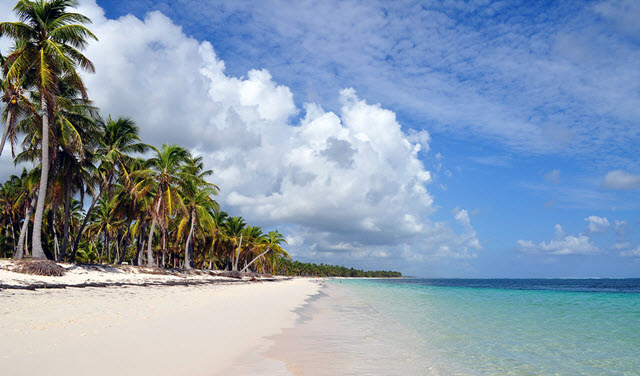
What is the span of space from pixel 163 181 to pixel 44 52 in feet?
49.5

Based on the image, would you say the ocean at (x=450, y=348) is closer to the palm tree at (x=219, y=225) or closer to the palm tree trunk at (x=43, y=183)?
the palm tree trunk at (x=43, y=183)

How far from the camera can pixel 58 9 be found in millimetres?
20359

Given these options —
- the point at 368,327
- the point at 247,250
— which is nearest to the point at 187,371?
the point at 368,327

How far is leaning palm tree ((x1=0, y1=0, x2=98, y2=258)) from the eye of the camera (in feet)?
62.0

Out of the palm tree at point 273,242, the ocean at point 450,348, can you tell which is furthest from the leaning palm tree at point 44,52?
the palm tree at point 273,242

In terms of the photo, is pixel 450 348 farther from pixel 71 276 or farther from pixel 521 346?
pixel 71 276

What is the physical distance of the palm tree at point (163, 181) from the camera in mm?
31094

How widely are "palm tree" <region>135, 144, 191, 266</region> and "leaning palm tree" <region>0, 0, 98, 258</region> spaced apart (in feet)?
36.2

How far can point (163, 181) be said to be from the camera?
32875 millimetres

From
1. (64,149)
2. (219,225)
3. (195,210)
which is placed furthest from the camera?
(219,225)

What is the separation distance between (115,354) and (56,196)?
24.6 meters

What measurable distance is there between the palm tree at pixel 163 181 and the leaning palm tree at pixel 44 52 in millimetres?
11032

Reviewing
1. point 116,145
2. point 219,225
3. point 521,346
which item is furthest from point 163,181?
point 521,346

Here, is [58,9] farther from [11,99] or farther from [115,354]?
[115,354]
